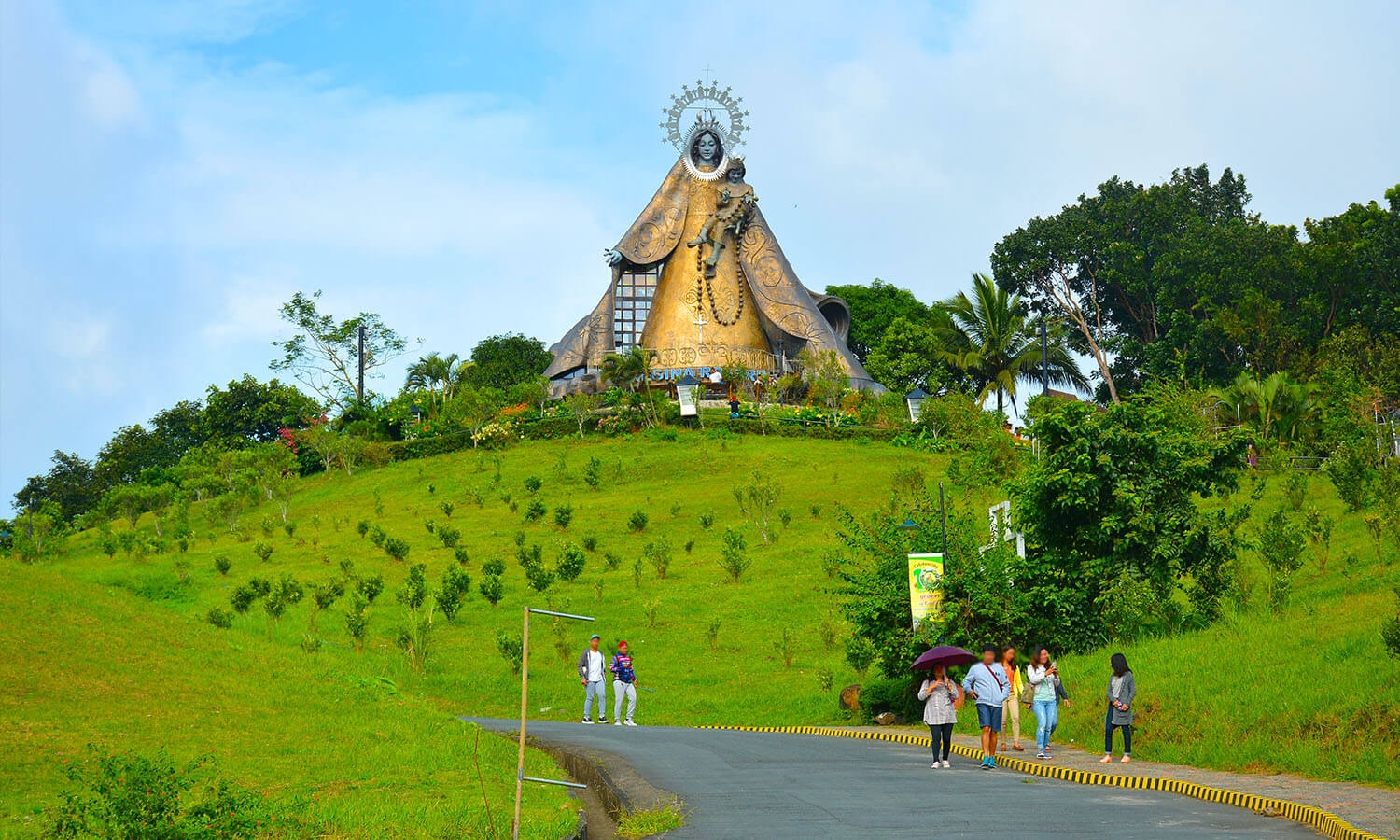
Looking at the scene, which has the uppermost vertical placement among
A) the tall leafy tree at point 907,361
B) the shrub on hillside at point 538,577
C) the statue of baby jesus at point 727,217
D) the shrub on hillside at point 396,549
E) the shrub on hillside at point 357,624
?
the statue of baby jesus at point 727,217

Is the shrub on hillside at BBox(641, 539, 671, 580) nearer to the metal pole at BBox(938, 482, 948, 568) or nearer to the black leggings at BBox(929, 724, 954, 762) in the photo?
the metal pole at BBox(938, 482, 948, 568)

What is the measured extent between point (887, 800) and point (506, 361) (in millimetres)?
58435

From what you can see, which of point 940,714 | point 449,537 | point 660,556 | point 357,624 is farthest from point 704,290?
point 940,714

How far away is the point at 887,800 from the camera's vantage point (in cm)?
1295

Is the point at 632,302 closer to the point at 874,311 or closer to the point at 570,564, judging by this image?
the point at 874,311

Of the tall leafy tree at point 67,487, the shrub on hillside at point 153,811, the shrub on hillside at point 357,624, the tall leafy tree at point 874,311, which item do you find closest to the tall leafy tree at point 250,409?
the tall leafy tree at point 67,487

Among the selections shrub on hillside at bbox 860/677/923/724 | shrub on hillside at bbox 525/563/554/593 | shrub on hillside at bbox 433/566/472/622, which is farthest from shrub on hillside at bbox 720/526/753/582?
shrub on hillside at bbox 860/677/923/724

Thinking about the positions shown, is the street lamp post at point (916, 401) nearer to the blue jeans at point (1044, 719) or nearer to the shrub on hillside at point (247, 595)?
the shrub on hillside at point (247, 595)

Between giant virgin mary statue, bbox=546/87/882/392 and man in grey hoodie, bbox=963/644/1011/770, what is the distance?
41.0m

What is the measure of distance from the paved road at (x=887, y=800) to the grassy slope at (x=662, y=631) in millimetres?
2042

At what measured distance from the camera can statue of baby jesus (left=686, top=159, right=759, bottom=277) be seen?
196 feet

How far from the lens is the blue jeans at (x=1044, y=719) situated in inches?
653

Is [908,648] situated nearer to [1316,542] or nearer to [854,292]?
[1316,542]

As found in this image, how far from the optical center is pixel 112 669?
16.6 meters
